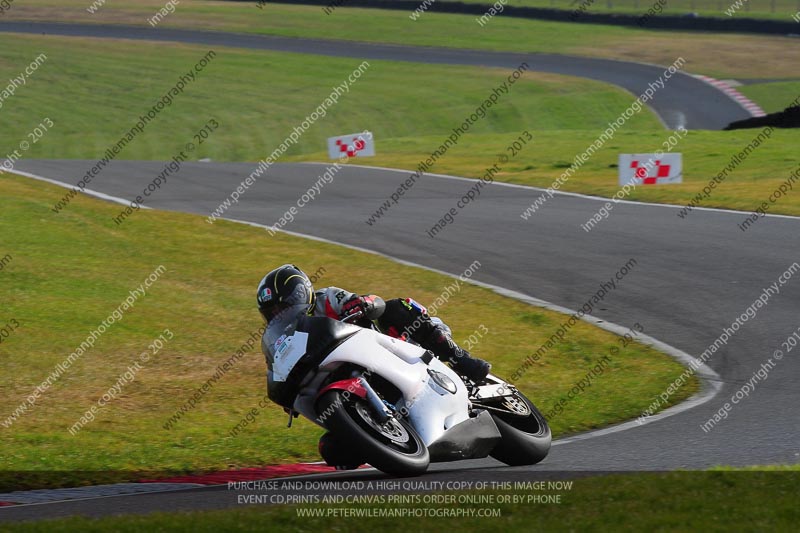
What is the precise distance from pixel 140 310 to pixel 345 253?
12.7 ft

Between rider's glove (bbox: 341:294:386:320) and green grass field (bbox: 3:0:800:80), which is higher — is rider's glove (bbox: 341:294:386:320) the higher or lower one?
the higher one

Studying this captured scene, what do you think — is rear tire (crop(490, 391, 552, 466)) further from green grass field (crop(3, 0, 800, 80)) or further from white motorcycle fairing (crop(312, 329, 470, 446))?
green grass field (crop(3, 0, 800, 80))

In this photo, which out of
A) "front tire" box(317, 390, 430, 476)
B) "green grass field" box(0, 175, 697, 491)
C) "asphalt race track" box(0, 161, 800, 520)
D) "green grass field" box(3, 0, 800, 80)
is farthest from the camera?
"green grass field" box(3, 0, 800, 80)

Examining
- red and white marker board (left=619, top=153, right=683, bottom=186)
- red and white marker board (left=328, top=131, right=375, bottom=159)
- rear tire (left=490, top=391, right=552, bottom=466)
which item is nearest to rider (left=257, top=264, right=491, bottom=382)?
rear tire (left=490, top=391, right=552, bottom=466)

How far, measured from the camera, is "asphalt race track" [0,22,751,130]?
37.6 metres

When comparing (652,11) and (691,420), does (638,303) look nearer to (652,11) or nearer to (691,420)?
(691,420)

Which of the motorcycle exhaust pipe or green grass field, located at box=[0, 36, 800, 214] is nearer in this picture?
the motorcycle exhaust pipe

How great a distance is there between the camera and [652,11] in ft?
193

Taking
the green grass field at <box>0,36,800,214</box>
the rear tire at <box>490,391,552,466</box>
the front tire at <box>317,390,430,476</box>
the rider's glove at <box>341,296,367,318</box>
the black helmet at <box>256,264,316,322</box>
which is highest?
the rider's glove at <box>341,296,367,318</box>

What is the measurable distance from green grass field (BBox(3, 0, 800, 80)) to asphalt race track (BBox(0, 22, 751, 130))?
54.8 inches

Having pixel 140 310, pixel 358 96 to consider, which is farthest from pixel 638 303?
pixel 358 96

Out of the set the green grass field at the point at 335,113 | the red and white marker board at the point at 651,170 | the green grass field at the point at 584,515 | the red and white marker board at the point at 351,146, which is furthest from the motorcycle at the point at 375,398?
the red and white marker board at the point at 351,146

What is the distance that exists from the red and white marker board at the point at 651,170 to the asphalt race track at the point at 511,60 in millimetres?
14455

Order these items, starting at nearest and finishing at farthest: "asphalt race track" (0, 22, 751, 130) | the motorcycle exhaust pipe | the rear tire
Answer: the motorcycle exhaust pipe < the rear tire < "asphalt race track" (0, 22, 751, 130)
